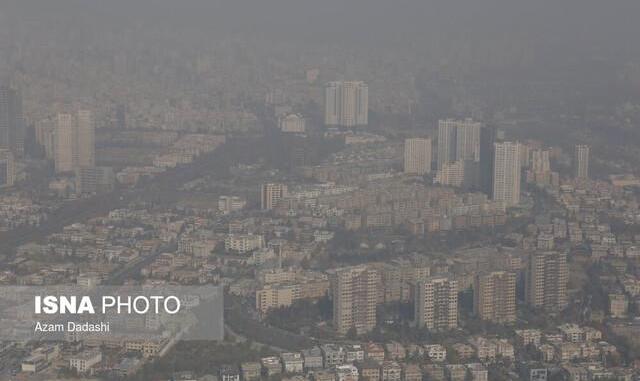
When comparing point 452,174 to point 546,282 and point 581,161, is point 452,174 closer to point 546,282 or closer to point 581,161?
point 581,161

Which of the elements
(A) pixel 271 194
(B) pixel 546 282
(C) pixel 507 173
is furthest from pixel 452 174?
(B) pixel 546 282

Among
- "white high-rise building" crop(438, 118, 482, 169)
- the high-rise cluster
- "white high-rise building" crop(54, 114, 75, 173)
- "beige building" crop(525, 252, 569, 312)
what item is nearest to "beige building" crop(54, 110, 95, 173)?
"white high-rise building" crop(54, 114, 75, 173)

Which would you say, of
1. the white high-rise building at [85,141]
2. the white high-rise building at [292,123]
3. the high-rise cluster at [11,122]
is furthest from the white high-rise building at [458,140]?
the high-rise cluster at [11,122]

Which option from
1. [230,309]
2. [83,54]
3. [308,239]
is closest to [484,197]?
[308,239]

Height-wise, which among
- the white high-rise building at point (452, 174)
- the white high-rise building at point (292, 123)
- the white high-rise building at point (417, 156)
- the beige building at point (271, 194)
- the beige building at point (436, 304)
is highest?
the white high-rise building at point (292, 123)

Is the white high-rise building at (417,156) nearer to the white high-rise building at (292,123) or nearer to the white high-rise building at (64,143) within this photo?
the white high-rise building at (292,123)

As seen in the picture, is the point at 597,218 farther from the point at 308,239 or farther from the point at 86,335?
the point at 86,335
